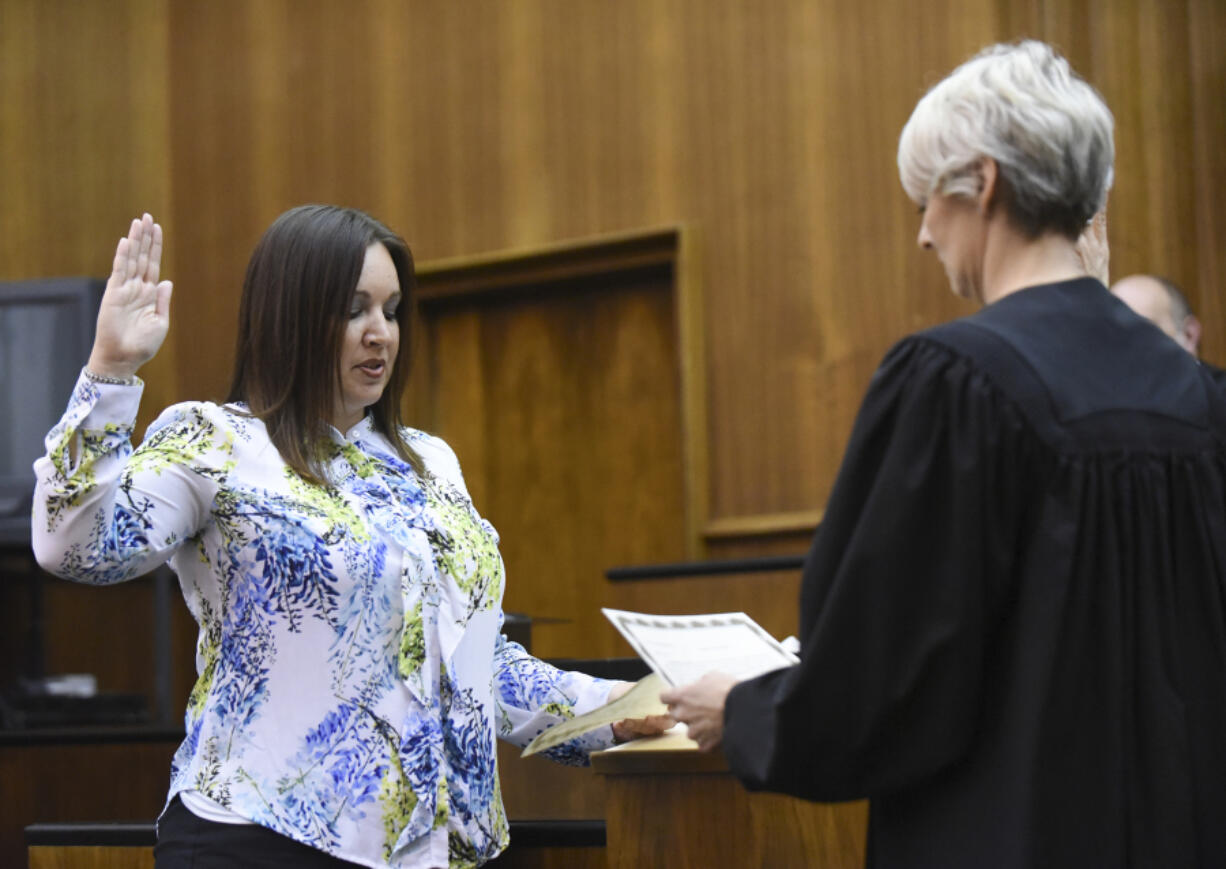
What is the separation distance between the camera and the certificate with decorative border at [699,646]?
1479mm

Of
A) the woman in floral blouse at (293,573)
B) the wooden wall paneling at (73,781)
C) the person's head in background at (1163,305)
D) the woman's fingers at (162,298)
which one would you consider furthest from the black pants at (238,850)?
the person's head in background at (1163,305)

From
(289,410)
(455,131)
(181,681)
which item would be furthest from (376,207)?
(289,410)

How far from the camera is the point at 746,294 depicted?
5148mm

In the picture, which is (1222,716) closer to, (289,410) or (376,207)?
(289,410)

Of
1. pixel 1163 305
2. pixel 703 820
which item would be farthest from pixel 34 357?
pixel 703 820

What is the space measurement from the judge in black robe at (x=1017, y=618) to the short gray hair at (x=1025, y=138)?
1cm

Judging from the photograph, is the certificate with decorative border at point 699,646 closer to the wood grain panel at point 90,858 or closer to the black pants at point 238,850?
the black pants at point 238,850

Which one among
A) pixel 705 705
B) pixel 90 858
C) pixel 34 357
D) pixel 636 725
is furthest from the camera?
pixel 34 357

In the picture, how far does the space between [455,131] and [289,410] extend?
3975 mm

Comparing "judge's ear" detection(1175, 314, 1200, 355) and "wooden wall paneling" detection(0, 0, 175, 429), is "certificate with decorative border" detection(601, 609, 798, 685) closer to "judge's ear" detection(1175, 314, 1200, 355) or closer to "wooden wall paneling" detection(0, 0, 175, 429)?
"judge's ear" detection(1175, 314, 1200, 355)

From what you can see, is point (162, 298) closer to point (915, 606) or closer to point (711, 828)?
point (711, 828)

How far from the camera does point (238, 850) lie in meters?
1.66

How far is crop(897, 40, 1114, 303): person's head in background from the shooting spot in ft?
4.37

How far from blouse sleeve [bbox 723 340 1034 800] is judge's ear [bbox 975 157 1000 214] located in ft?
0.52
